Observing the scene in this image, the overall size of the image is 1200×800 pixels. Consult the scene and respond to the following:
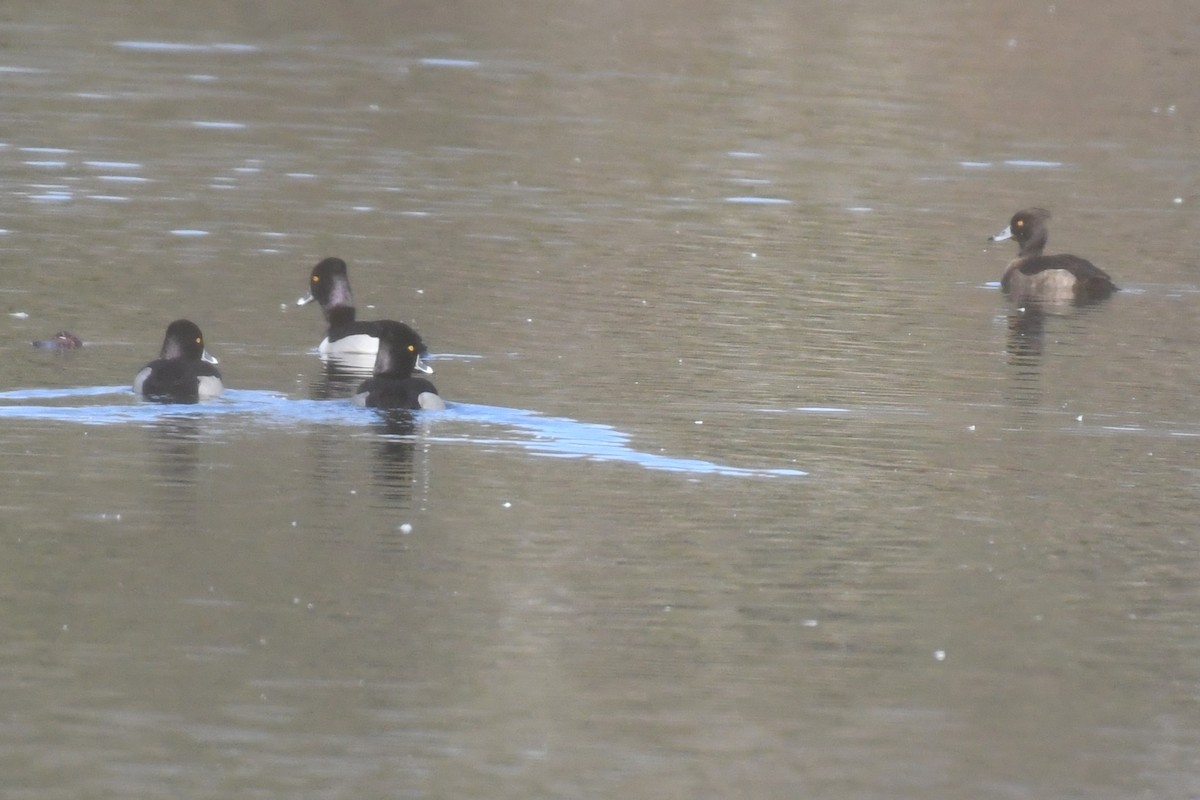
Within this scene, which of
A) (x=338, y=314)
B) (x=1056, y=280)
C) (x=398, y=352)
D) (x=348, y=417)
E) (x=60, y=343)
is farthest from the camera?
(x=1056, y=280)

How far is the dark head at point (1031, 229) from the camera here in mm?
20547

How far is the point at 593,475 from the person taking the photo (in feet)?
38.2

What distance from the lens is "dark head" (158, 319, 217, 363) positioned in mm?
13297

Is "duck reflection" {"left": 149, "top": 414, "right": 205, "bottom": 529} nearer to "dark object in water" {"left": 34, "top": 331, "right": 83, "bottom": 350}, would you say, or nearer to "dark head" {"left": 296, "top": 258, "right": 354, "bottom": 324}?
"dark object in water" {"left": 34, "top": 331, "right": 83, "bottom": 350}

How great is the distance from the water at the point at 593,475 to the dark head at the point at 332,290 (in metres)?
0.35

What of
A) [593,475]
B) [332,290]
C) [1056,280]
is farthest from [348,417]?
[1056,280]

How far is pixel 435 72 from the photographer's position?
32594mm

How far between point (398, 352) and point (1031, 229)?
9.03m

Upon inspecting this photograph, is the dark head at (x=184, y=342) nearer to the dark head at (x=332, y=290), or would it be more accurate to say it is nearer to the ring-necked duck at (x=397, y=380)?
the ring-necked duck at (x=397, y=380)

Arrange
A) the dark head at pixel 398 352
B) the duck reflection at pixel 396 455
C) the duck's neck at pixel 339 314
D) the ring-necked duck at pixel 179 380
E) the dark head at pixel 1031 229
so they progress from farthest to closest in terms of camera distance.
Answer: the dark head at pixel 1031 229, the duck's neck at pixel 339 314, the dark head at pixel 398 352, the ring-necked duck at pixel 179 380, the duck reflection at pixel 396 455

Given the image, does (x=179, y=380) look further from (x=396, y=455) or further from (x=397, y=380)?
(x=396, y=455)

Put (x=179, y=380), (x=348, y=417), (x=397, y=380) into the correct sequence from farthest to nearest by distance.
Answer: (x=397, y=380) → (x=348, y=417) → (x=179, y=380)

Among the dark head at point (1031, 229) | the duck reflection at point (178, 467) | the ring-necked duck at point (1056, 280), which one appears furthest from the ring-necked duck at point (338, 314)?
the dark head at point (1031, 229)

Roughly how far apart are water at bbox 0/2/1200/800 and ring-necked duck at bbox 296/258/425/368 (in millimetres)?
358
